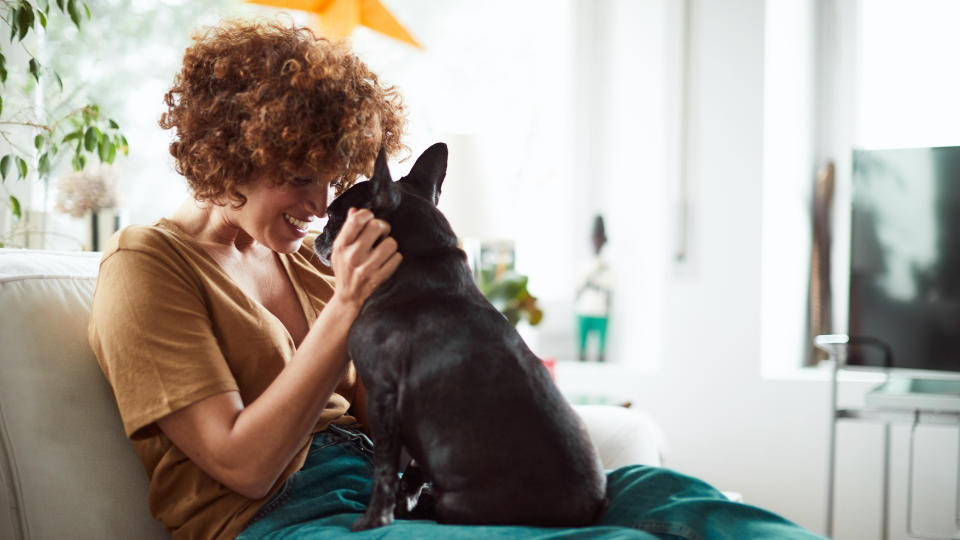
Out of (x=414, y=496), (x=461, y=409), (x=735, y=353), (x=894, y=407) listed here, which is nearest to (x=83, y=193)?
(x=414, y=496)

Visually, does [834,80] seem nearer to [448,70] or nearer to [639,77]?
[639,77]

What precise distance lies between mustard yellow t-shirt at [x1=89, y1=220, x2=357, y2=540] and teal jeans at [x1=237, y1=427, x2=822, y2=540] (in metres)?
0.04

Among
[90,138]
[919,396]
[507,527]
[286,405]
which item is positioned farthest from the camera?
[919,396]

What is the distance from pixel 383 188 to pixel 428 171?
0.47 feet

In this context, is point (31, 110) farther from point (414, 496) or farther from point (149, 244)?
point (414, 496)

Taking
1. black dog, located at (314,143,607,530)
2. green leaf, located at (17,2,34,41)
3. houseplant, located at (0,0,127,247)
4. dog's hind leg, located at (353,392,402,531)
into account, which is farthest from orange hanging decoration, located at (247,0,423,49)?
dog's hind leg, located at (353,392,402,531)

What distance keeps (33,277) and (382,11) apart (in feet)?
4.98

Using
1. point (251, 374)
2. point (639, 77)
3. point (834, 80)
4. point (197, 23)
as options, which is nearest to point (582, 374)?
point (639, 77)

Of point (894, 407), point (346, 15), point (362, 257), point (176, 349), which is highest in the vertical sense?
point (346, 15)

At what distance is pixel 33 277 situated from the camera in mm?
1341

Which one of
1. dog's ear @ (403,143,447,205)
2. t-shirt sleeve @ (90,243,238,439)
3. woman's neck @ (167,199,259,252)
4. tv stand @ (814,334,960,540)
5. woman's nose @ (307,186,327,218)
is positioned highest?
dog's ear @ (403,143,447,205)

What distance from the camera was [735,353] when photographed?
3.00 m

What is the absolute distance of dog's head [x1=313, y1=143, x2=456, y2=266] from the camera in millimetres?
1188

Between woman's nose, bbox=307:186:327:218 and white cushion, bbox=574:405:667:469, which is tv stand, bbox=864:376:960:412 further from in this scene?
woman's nose, bbox=307:186:327:218
